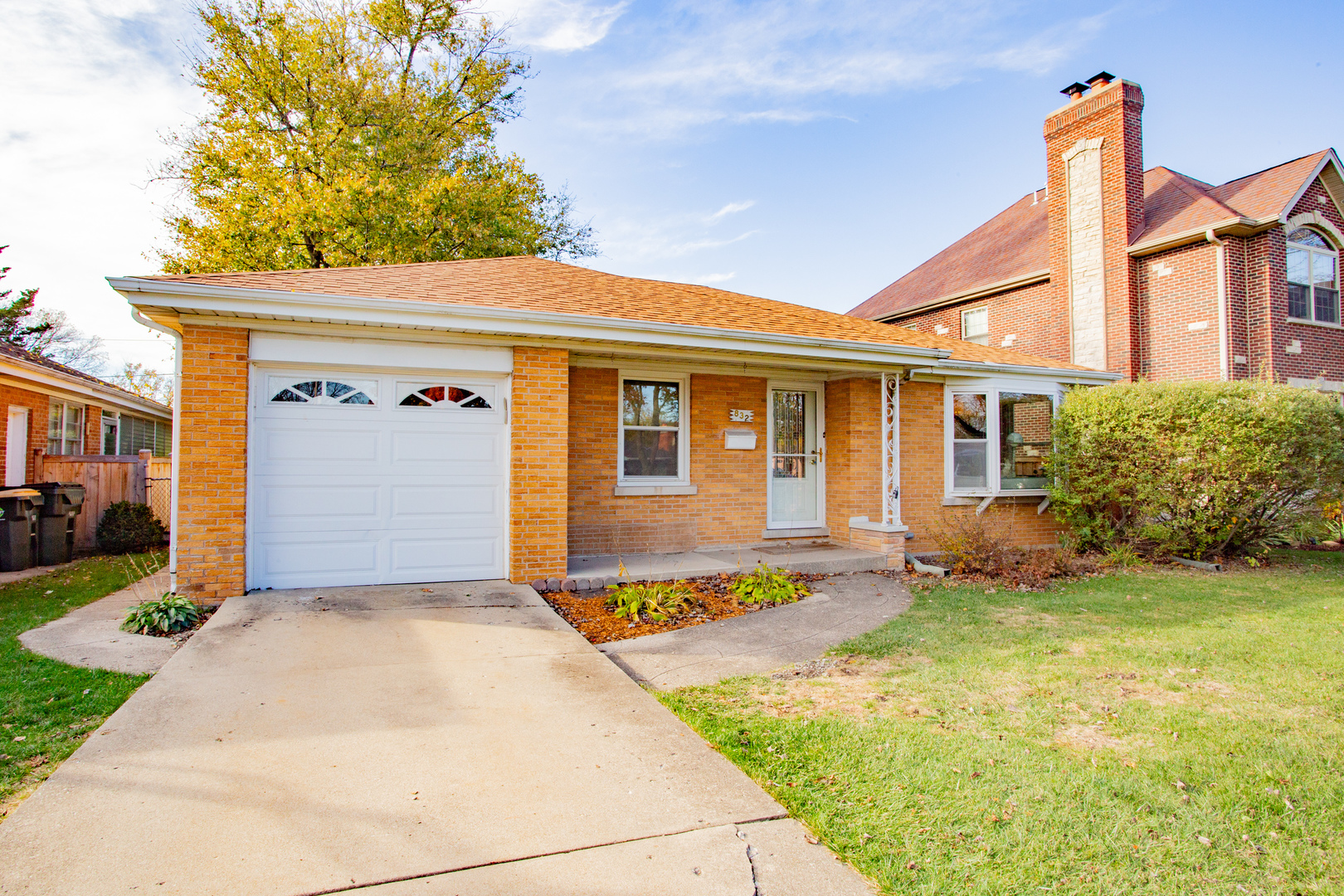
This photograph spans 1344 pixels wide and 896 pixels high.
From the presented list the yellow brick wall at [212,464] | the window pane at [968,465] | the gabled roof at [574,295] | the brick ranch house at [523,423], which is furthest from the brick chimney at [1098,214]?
the yellow brick wall at [212,464]

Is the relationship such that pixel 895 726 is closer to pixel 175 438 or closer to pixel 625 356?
pixel 625 356

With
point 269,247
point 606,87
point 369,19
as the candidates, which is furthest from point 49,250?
point 606,87

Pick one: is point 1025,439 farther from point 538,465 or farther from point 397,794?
point 397,794

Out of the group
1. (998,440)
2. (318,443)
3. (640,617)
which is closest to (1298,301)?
(998,440)

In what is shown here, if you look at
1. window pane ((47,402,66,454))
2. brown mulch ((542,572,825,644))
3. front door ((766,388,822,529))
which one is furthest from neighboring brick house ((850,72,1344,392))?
window pane ((47,402,66,454))

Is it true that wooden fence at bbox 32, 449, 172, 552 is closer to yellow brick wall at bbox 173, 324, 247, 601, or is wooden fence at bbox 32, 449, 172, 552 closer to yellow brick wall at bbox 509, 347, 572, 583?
yellow brick wall at bbox 173, 324, 247, 601

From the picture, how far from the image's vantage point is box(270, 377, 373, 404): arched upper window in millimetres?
6840

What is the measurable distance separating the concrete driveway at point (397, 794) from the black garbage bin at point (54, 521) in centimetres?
756

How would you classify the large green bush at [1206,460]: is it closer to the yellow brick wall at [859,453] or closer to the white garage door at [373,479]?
the yellow brick wall at [859,453]

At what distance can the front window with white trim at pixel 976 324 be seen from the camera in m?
17.9

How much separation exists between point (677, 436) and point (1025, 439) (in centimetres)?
639

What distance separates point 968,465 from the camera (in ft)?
36.3

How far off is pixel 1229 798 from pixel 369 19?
86.8 feet

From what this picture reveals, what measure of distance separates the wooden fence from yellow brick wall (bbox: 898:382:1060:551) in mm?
12191
